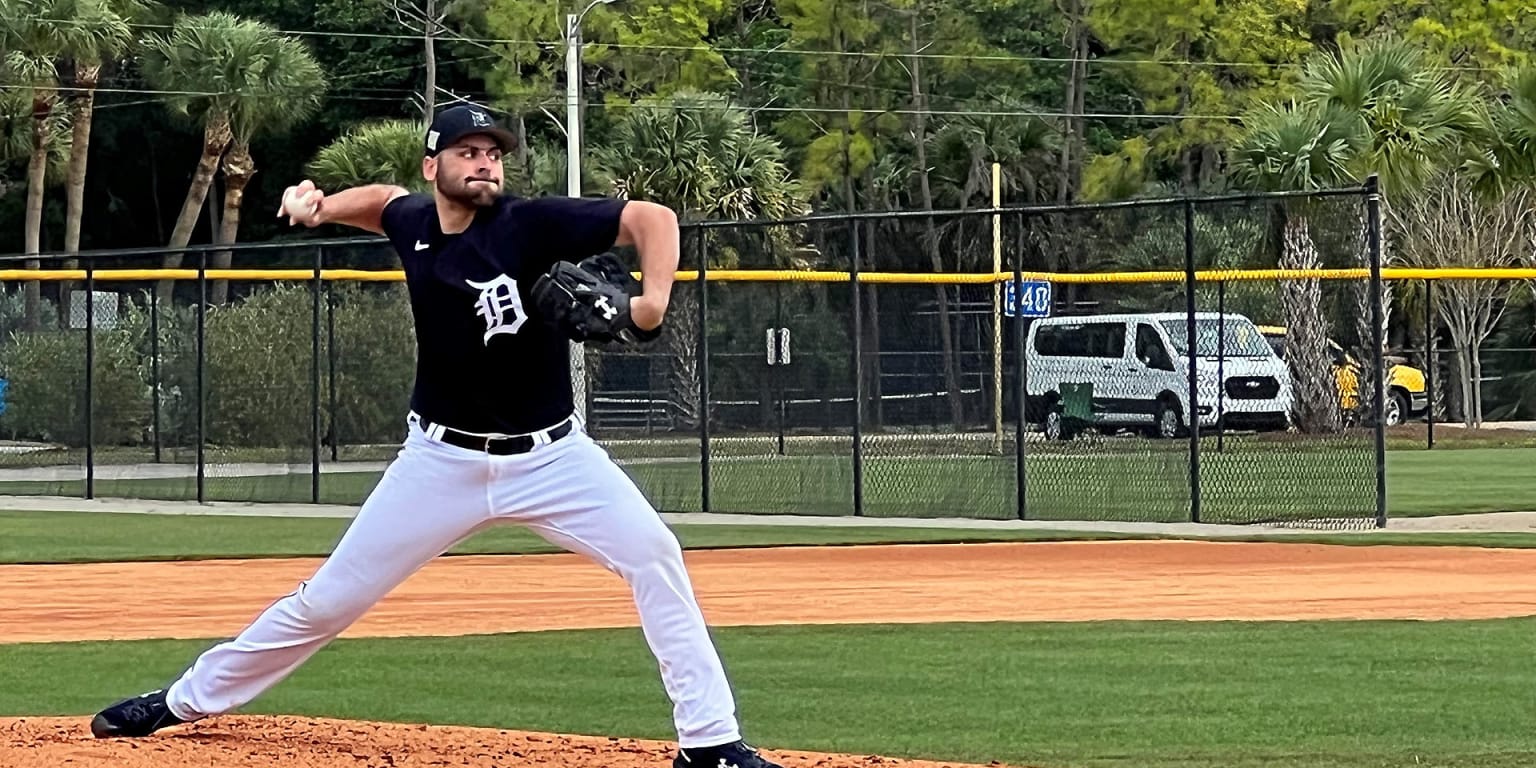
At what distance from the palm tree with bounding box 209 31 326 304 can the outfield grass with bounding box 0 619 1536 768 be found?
32915mm

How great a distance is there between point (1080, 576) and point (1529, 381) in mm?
30058

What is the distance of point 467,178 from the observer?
21.1 ft

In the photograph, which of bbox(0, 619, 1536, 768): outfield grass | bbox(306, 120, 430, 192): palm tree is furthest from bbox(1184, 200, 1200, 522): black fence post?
bbox(306, 120, 430, 192): palm tree

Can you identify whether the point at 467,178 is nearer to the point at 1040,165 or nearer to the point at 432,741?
the point at 432,741

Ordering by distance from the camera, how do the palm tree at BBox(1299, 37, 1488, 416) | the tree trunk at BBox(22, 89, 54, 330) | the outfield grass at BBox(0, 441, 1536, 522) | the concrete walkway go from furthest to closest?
the tree trunk at BBox(22, 89, 54, 330)
the palm tree at BBox(1299, 37, 1488, 416)
the outfield grass at BBox(0, 441, 1536, 522)
the concrete walkway

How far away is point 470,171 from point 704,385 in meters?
14.3

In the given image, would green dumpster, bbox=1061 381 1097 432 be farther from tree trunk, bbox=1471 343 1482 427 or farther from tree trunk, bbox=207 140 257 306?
tree trunk, bbox=207 140 257 306

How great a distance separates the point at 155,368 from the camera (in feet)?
77.4

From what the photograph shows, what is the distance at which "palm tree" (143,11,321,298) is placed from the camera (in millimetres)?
42344

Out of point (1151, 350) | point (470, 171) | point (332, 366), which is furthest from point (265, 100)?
point (470, 171)

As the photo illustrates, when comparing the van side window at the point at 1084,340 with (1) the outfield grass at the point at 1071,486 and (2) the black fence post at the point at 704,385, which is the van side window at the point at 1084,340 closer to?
(1) the outfield grass at the point at 1071,486

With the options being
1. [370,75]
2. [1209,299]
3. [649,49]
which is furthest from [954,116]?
[1209,299]

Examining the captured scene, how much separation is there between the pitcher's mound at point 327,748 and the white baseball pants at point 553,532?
25.6 inches

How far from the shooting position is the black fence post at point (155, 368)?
77.7 feet
